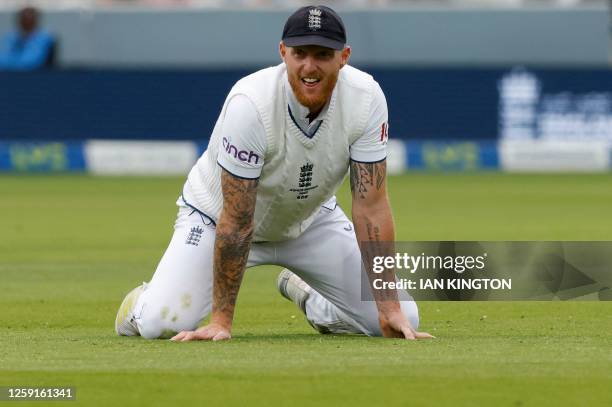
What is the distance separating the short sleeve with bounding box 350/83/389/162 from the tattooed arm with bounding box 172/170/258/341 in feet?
1.79

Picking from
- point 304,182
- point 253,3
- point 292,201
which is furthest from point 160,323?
point 253,3

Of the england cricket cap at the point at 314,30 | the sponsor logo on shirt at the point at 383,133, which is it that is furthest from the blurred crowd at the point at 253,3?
the england cricket cap at the point at 314,30

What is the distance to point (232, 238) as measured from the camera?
734 cm

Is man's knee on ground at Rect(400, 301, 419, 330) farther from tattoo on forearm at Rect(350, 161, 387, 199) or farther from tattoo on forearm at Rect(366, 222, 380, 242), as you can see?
tattoo on forearm at Rect(350, 161, 387, 199)

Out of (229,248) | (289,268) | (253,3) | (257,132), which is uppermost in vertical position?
(253,3)

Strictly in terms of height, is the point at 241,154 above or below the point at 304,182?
above

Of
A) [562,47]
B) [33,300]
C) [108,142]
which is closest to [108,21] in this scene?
[108,142]

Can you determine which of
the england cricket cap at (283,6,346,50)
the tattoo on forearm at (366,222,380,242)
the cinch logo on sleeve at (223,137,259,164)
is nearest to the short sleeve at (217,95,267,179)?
the cinch logo on sleeve at (223,137,259,164)

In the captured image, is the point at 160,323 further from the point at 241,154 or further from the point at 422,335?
the point at 422,335

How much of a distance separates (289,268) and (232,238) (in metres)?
0.88

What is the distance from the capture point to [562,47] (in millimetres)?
29969

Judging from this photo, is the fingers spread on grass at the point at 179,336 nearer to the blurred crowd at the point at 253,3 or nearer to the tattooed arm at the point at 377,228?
the tattooed arm at the point at 377,228

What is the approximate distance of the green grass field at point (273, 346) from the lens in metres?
5.77

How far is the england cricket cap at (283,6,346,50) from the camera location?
696cm
